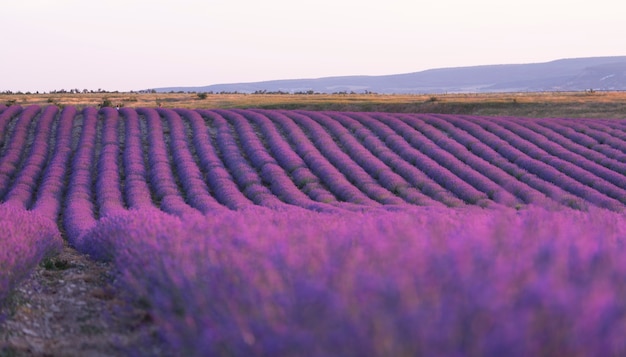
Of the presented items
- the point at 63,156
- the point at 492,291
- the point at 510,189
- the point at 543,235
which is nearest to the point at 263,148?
the point at 63,156

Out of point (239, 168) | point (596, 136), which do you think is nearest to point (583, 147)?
point (596, 136)

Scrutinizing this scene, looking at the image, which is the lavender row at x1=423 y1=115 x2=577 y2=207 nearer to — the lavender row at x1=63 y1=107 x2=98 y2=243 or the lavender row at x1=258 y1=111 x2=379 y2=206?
the lavender row at x1=258 y1=111 x2=379 y2=206

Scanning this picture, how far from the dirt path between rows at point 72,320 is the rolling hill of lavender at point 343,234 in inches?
9.0

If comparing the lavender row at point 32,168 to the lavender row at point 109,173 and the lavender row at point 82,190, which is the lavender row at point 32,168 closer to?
the lavender row at point 82,190

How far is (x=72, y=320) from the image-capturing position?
7121mm

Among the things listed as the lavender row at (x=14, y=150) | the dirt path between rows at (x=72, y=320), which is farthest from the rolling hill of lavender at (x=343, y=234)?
the dirt path between rows at (x=72, y=320)

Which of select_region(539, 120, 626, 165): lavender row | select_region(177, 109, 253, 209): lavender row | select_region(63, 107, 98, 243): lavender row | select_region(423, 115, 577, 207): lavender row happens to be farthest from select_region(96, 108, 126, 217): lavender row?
select_region(539, 120, 626, 165): lavender row

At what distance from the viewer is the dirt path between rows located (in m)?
5.81

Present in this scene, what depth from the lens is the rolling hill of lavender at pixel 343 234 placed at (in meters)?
3.02

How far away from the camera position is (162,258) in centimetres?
649

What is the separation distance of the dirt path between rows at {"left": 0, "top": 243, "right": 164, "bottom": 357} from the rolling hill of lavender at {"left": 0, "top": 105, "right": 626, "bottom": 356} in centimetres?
23

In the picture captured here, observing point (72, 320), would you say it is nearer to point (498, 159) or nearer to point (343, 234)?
point (343, 234)

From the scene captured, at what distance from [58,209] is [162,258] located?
10.7 meters

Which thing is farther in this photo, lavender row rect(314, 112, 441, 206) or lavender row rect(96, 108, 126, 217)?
lavender row rect(314, 112, 441, 206)
